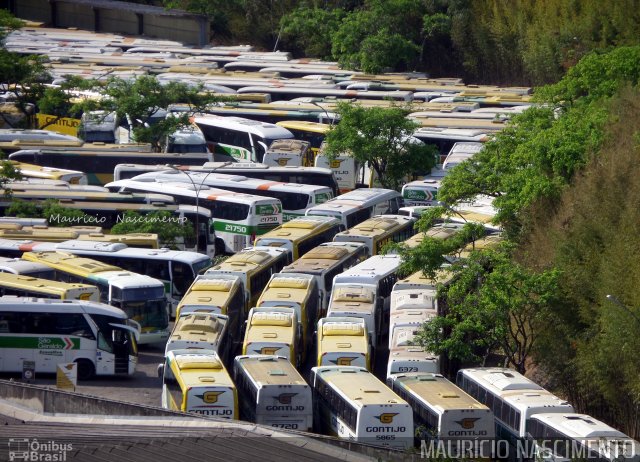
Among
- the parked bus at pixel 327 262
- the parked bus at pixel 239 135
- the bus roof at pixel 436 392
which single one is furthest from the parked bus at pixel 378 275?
the parked bus at pixel 239 135

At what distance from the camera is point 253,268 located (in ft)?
96.2

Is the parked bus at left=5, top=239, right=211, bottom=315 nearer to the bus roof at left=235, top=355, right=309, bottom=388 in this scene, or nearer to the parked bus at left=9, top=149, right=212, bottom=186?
the bus roof at left=235, top=355, right=309, bottom=388

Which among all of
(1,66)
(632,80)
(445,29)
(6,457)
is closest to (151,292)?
(6,457)

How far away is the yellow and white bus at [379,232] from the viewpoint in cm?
3284

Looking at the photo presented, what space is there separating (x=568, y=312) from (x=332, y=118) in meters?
26.4

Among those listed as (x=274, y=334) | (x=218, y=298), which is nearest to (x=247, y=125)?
(x=218, y=298)

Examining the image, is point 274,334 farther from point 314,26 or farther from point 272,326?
point 314,26

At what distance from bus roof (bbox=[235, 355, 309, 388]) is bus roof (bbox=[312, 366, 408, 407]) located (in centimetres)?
58

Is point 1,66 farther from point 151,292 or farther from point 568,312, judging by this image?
point 568,312

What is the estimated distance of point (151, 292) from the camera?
27422 millimetres

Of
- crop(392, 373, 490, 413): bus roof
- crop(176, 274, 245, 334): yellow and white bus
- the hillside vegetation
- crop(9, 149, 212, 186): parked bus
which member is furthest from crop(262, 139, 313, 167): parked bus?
the hillside vegetation

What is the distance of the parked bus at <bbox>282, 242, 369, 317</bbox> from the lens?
2934cm

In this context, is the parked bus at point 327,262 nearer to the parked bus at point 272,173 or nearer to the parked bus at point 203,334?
the parked bus at point 203,334

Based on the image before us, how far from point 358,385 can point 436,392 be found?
4.46 ft
